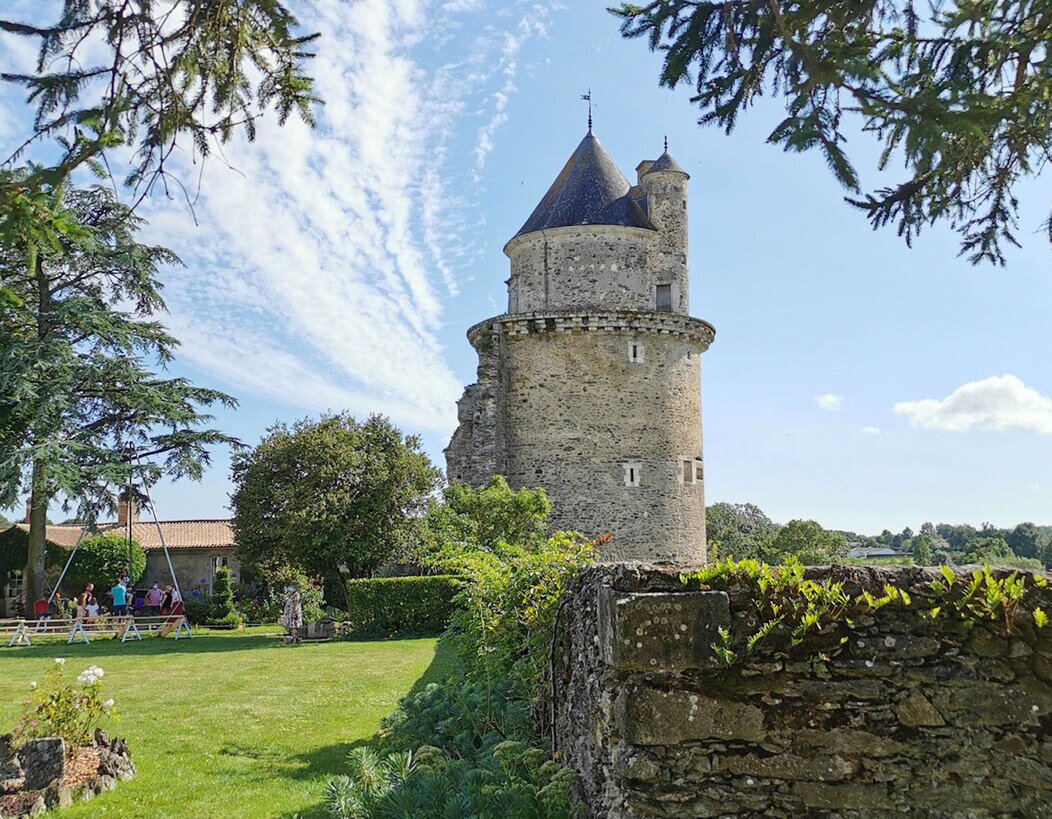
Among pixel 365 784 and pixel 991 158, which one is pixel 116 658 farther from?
pixel 991 158

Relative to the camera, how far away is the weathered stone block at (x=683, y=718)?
13.2ft

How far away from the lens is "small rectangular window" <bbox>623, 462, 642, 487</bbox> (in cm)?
2667

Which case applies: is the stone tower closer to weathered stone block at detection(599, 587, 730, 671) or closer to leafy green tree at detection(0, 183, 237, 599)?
leafy green tree at detection(0, 183, 237, 599)

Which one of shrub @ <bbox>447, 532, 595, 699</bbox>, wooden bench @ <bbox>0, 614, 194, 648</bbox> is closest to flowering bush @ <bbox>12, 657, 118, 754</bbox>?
shrub @ <bbox>447, 532, 595, 699</bbox>

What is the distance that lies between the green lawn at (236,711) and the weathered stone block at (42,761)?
0.38 meters

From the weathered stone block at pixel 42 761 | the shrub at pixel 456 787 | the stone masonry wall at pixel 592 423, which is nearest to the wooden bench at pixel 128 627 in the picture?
the stone masonry wall at pixel 592 423

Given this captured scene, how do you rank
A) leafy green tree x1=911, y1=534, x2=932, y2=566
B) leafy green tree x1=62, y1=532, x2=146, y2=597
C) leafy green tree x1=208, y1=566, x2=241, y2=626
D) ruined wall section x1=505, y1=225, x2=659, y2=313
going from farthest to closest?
leafy green tree x1=62, y1=532, x2=146, y2=597
leafy green tree x1=911, y1=534, x2=932, y2=566
leafy green tree x1=208, y1=566, x2=241, y2=626
ruined wall section x1=505, y1=225, x2=659, y2=313

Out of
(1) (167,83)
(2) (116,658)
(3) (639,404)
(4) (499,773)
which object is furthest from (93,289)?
(4) (499,773)

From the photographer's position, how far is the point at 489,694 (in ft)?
22.3

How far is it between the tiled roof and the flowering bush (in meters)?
32.2

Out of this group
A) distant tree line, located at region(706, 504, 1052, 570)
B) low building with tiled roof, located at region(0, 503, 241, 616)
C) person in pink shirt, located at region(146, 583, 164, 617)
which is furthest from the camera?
distant tree line, located at region(706, 504, 1052, 570)

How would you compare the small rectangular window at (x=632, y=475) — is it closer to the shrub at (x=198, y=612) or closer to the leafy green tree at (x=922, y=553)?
the leafy green tree at (x=922, y=553)

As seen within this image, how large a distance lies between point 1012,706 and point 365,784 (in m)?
3.94

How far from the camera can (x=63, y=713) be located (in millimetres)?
6953
